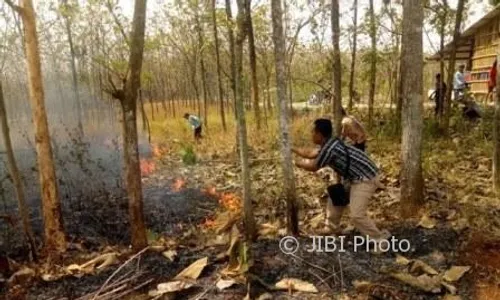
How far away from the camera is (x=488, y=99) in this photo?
621 inches

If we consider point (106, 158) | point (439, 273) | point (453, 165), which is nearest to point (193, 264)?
point (439, 273)

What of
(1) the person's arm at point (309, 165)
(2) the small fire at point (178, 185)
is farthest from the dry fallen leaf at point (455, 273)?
(2) the small fire at point (178, 185)

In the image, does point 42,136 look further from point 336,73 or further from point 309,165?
point 336,73

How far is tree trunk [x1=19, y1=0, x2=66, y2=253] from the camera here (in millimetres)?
6148

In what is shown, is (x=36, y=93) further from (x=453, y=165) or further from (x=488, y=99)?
(x=488, y=99)

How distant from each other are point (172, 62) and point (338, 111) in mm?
28550

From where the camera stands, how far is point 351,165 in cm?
482

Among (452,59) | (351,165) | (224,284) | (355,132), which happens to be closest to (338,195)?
(351,165)

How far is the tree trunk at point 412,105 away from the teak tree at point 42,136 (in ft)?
16.1

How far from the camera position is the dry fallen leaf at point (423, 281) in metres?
3.82

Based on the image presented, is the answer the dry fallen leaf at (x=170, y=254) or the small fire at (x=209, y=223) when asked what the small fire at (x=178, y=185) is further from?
the dry fallen leaf at (x=170, y=254)

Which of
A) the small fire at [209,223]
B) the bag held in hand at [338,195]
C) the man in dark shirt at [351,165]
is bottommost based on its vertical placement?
the small fire at [209,223]

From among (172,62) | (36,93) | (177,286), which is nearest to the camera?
(177,286)

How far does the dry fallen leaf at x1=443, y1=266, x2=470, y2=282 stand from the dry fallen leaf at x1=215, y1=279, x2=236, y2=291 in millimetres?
1936
